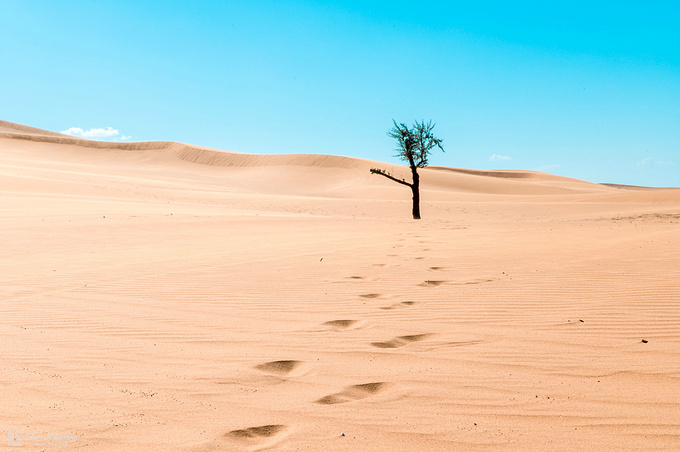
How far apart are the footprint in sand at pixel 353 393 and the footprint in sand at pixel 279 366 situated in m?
0.54

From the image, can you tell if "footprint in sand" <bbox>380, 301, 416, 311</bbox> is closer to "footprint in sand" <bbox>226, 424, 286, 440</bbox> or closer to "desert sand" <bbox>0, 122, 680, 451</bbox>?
"desert sand" <bbox>0, 122, 680, 451</bbox>

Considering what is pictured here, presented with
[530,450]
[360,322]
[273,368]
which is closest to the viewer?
[530,450]

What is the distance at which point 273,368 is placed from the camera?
353cm

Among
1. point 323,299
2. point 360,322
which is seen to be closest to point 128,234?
point 323,299

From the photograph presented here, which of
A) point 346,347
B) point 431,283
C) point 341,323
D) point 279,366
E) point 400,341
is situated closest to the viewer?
point 279,366

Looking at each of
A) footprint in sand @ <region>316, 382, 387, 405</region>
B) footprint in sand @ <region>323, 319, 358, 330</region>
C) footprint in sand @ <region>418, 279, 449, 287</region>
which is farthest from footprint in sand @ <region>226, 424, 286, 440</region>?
footprint in sand @ <region>418, 279, 449, 287</region>

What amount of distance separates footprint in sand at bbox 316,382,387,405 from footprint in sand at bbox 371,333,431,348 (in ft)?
2.47

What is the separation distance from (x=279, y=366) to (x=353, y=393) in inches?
27.4

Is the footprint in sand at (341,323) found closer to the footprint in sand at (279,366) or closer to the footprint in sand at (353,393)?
the footprint in sand at (279,366)

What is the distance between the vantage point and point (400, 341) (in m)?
4.06

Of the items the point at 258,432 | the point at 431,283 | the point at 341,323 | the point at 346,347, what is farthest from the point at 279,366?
the point at 431,283

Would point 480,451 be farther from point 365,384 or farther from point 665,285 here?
point 665,285

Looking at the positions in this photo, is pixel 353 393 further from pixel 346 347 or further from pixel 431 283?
pixel 431 283

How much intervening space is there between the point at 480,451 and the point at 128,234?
11.4 metres
